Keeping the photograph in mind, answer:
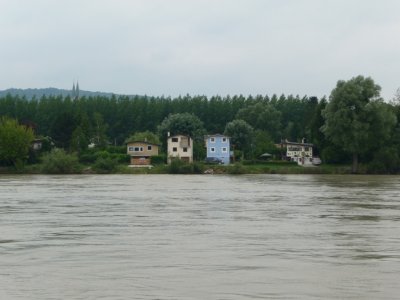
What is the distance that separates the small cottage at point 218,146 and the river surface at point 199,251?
219ft

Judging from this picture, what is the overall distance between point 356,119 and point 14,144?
34.9 m

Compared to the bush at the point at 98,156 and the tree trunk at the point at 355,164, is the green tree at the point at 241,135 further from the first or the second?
the tree trunk at the point at 355,164

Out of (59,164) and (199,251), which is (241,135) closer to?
(59,164)

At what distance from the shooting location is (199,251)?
60.2ft

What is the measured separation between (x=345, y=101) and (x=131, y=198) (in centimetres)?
4288

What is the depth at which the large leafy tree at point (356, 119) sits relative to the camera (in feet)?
249

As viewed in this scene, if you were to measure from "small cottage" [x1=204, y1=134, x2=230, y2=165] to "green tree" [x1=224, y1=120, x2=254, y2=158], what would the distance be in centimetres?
815

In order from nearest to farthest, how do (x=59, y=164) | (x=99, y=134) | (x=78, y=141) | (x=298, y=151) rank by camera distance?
(x=59, y=164)
(x=78, y=141)
(x=298, y=151)
(x=99, y=134)

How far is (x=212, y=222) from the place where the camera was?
25.8 metres

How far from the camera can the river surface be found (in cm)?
1384

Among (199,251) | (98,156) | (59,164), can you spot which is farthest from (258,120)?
(199,251)

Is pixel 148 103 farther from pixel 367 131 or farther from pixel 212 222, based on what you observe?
pixel 212 222

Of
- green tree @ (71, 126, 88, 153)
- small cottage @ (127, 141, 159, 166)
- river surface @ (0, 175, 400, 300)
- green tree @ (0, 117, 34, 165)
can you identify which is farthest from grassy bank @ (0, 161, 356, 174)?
river surface @ (0, 175, 400, 300)

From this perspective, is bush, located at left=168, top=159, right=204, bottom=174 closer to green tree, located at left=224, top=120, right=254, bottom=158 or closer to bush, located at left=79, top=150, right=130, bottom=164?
bush, located at left=79, top=150, right=130, bottom=164
